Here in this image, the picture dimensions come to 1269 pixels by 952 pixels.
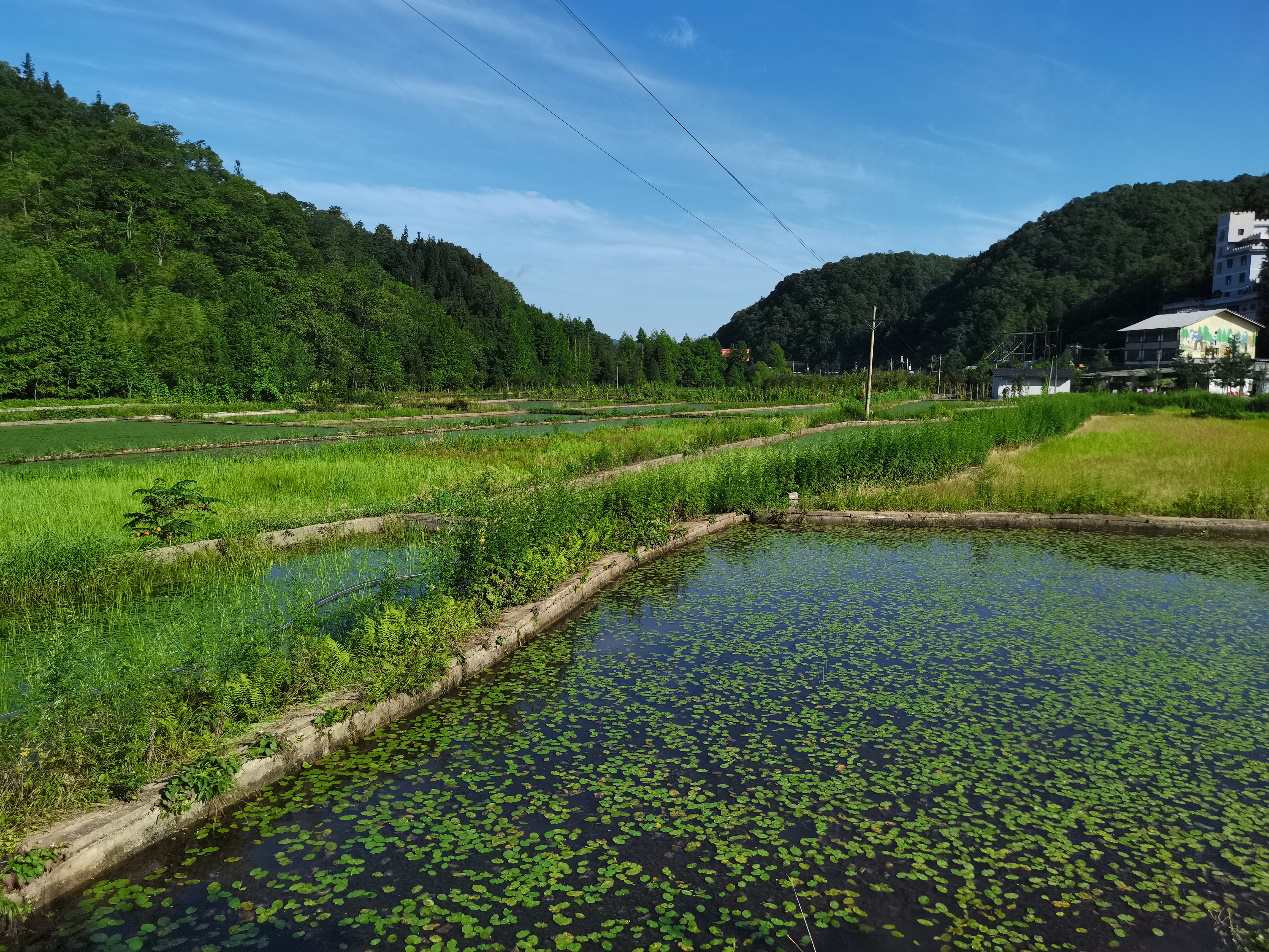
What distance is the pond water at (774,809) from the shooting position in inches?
115

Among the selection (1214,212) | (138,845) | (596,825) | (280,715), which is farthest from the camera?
(1214,212)

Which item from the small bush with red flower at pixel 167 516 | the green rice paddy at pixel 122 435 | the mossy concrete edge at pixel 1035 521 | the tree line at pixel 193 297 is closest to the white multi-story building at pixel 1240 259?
the tree line at pixel 193 297

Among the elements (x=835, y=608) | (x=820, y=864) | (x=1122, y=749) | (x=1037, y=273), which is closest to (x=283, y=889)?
(x=820, y=864)

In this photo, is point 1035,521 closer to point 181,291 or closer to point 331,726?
point 331,726

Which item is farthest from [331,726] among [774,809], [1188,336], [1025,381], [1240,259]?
[1240,259]

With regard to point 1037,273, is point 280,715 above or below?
below

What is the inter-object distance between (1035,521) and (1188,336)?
56474mm

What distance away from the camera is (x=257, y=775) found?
3.86 m

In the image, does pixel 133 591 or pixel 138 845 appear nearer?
pixel 138 845

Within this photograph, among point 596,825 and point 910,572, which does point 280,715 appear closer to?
point 596,825

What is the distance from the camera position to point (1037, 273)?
80.5 metres

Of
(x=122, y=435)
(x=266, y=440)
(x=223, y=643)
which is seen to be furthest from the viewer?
(x=122, y=435)

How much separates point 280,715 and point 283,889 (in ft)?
4.48

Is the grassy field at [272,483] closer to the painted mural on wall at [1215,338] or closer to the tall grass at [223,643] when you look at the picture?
the tall grass at [223,643]
